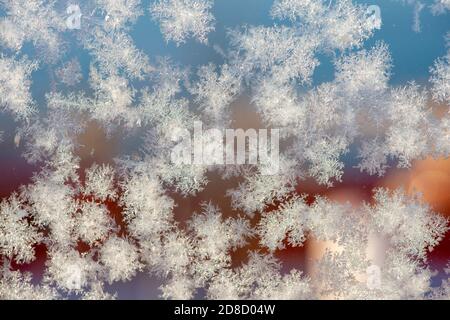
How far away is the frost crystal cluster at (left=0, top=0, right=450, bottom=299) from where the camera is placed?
791 centimetres

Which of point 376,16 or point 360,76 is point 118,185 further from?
point 376,16

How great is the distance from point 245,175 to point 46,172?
13.2ft

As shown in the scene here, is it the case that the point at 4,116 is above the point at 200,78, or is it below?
below

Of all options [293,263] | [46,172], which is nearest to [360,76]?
[293,263]

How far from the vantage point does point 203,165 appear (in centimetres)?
793

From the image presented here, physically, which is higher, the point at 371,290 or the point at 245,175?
the point at 245,175

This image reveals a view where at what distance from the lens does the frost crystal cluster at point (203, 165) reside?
26.0 ft

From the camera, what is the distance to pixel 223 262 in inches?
313

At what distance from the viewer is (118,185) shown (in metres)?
7.99

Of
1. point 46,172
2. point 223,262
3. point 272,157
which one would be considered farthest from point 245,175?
point 46,172

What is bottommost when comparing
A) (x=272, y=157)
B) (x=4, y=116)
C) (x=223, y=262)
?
(x=223, y=262)

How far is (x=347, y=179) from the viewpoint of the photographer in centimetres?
809
